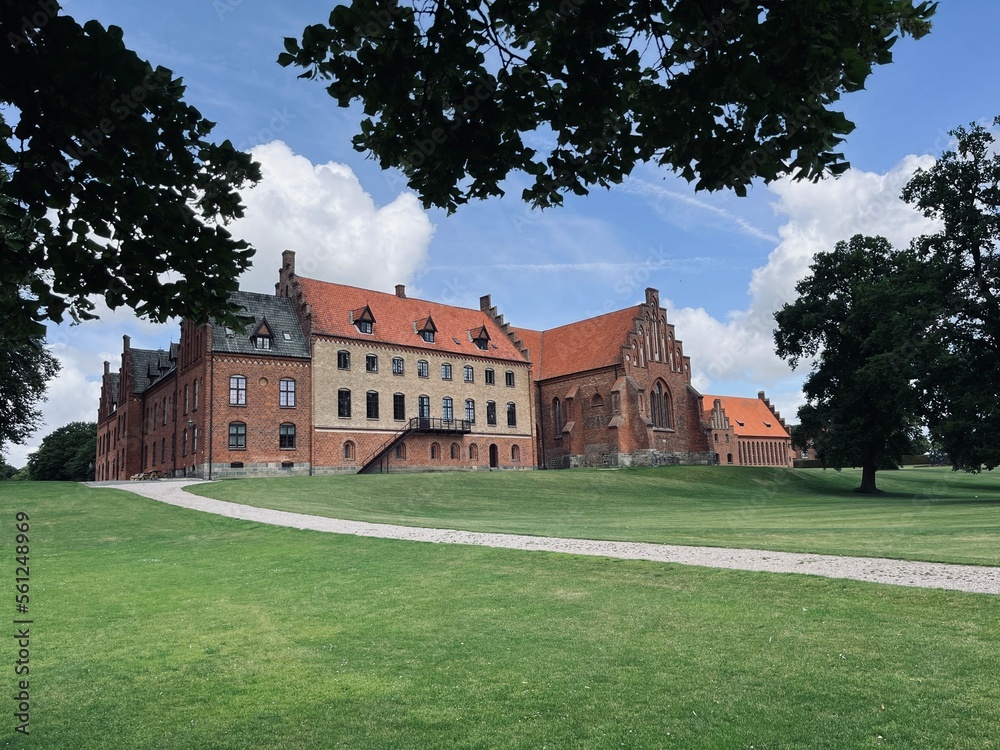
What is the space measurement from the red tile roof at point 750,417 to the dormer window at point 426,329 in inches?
2084

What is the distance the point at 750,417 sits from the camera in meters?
102

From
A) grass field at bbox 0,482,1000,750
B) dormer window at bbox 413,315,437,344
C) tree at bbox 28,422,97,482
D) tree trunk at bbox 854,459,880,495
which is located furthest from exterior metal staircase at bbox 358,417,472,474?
tree at bbox 28,422,97,482

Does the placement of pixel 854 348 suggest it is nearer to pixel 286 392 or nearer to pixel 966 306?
pixel 966 306

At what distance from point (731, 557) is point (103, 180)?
11.6m

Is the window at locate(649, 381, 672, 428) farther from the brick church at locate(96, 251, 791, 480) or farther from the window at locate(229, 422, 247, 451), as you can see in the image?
the window at locate(229, 422, 247, 451)

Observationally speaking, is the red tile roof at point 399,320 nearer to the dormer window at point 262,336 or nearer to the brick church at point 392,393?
the brick church at point 392,393

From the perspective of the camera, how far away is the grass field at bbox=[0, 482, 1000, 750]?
5578 mm

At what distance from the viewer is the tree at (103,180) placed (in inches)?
200

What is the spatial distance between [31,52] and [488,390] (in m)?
53.2

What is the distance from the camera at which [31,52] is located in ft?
16.9

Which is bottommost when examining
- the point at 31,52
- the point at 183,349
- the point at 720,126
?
the point at 720,126

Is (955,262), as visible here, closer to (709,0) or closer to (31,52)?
(709,0)

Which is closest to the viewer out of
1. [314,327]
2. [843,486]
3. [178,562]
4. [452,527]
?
[178,562]

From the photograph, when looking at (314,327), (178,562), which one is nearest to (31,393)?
(314,327)
